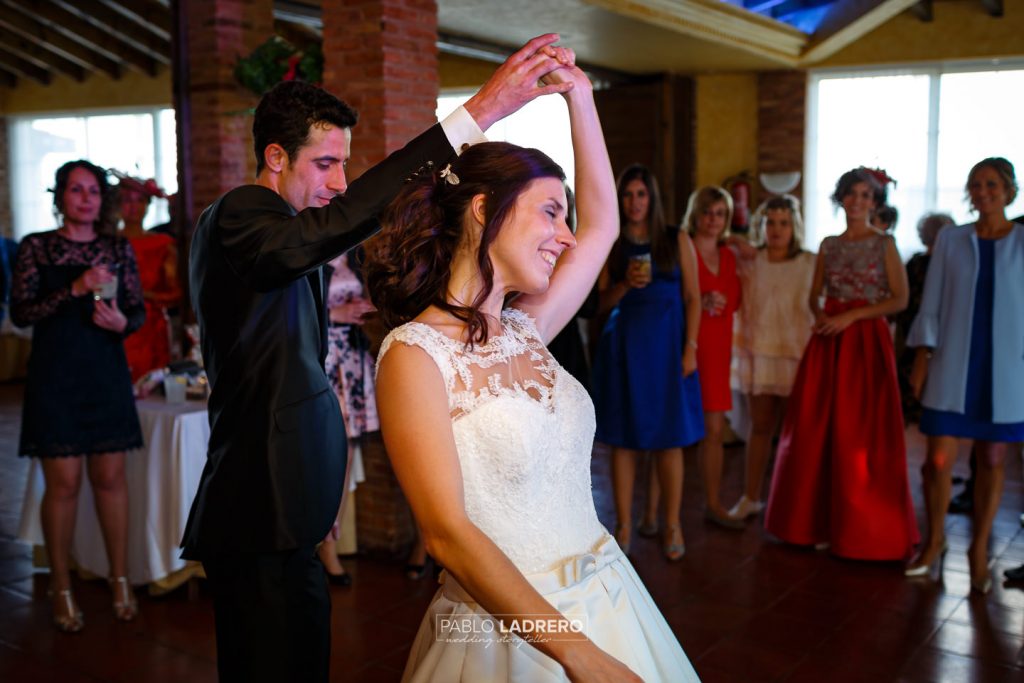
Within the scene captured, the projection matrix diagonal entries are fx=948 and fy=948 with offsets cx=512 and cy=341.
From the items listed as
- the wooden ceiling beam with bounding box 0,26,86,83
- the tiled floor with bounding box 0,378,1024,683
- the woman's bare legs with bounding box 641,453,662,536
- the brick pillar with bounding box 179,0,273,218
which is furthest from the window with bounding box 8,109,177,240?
the woman's bare legs with bounding box 641,453,662,536

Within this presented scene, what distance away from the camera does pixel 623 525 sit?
4.25 m

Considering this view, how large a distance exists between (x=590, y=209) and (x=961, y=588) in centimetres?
284

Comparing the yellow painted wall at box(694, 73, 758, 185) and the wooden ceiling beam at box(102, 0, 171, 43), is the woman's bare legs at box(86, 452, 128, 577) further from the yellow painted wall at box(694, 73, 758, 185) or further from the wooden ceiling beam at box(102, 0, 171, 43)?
the wooden ceiling beam at box(102, 0, 171, 43)

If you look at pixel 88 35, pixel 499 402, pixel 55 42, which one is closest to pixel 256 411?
pixel 499 402

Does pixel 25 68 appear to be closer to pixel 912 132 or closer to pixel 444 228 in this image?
pixel 912 132

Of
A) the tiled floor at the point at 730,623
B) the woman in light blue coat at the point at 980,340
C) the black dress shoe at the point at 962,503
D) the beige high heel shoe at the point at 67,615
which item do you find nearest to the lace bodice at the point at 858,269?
the woman in light blue coat at the point at 980,340

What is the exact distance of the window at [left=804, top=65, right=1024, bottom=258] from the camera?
30.0 feet

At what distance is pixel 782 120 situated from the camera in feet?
31.6

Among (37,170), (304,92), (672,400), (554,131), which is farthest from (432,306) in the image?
(37,170)

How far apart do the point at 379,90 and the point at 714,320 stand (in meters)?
1.88

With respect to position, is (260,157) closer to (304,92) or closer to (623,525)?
(304,92)

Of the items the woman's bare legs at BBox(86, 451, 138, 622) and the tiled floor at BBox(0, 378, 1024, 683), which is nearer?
the tiled floor at BBox(0, 378, 1024, 683)

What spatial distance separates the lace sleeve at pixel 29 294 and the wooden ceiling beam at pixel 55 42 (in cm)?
912

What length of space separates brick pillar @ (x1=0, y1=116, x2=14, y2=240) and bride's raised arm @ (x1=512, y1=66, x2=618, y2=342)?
535 inches
